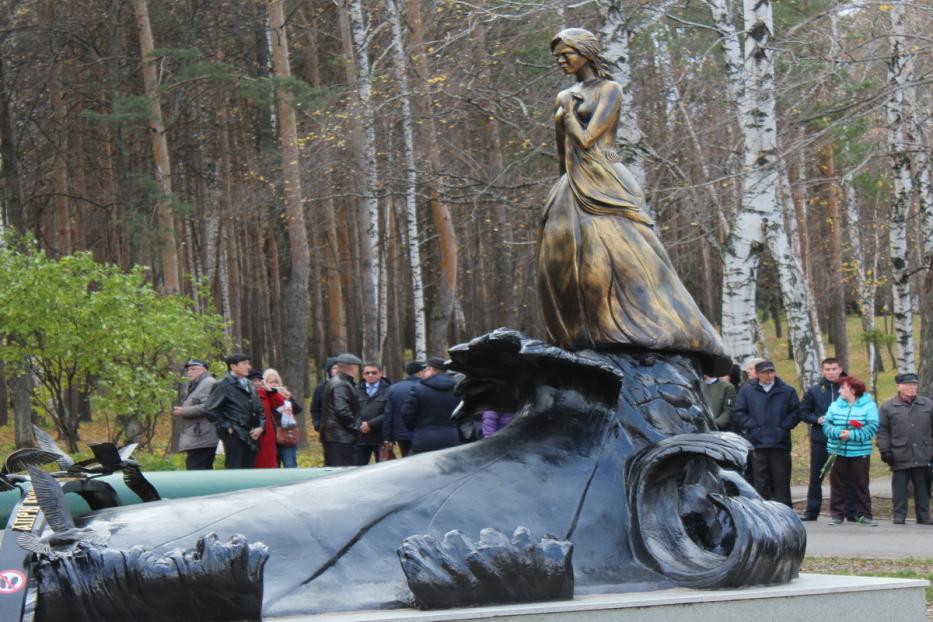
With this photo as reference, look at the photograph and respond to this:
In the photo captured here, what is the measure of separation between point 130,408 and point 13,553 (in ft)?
57.6

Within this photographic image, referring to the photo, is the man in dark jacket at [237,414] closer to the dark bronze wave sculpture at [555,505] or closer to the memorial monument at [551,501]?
the memorial monument at [551,501]

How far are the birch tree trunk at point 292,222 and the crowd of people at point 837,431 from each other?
1312 cm

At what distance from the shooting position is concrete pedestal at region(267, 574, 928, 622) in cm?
485

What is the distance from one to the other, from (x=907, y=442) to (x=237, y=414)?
6.75 m

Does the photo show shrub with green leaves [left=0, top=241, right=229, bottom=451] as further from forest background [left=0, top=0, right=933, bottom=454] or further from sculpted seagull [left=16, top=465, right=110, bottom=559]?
sculpted seagull [left=16, top=465, right=110, bottom=559]

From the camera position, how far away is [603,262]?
588 centimetres

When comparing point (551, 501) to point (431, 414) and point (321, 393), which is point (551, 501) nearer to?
point (431, 414)

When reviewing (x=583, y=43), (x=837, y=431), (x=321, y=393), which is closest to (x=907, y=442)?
(x=837, y=431)

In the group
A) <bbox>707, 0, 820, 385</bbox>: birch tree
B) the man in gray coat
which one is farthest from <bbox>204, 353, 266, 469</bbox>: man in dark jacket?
<bbox>707, 0, 820, 385</bbox>: birch tree

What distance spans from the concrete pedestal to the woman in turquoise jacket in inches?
339

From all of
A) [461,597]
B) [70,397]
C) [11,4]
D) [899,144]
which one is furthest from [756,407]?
[11,4]

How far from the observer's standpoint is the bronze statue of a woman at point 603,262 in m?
5.85

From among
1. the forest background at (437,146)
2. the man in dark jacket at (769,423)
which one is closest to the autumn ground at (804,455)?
the forest background at (437,146)

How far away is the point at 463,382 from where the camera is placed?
6.23 meters
